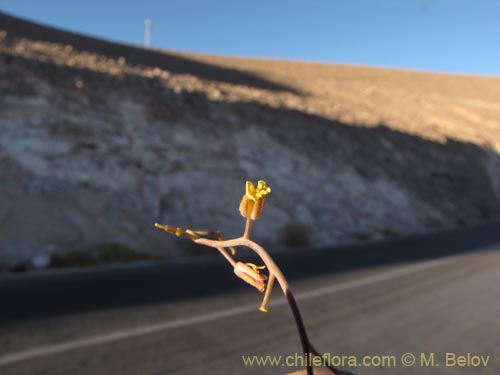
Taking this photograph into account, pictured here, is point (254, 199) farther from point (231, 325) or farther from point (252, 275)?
point (231, 325)

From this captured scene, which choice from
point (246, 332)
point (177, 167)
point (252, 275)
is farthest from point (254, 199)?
point (177, 167)

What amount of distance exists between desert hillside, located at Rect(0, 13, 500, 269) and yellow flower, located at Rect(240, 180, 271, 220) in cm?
740

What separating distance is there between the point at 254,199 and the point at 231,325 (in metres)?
4.33

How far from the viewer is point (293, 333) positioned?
4.71 m

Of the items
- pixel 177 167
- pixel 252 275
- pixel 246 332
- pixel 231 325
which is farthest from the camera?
pixel 177 167

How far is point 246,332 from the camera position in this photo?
467cm

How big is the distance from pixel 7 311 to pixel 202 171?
708 centimetres

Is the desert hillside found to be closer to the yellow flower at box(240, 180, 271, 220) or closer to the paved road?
the paved road

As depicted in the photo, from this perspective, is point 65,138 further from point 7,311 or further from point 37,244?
point 7,311

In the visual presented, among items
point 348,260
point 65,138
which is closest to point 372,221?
point 348,260

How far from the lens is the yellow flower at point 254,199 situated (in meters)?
0.81

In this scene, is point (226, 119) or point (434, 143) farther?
point (434, 143)

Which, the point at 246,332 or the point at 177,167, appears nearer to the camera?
the point at 246,332

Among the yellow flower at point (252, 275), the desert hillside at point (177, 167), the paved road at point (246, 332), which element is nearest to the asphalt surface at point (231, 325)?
the paved road at point (246, 332)
